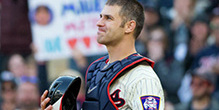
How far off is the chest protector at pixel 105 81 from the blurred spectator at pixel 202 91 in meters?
4.01

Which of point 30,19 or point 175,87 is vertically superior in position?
point 30,19

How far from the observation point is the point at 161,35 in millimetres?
7340

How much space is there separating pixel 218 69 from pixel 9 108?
5.25 metres

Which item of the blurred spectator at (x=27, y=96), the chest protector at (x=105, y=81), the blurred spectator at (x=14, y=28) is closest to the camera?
the chest protector at (x=105, y=81)

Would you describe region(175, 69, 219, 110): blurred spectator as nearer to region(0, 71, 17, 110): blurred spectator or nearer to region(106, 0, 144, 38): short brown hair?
region(106, 0, 144, 38): short brown hair

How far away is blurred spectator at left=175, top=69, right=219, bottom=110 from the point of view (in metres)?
6.81

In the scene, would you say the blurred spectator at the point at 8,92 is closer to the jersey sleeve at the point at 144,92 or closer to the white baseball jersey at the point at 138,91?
the white baseball jersey at the point at 138,91

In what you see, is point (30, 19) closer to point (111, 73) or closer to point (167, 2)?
point (167, 2)

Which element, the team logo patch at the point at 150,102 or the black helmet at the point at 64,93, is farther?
the black helmet at the point at 64,93

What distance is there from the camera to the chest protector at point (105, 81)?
2865mm

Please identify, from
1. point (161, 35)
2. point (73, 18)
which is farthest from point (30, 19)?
point (161, 35)

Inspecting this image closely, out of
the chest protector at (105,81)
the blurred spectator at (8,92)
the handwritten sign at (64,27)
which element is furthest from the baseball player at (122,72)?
the blurred spectator at (8,92)

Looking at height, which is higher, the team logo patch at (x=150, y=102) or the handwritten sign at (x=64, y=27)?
the team logo patch at (x=150, y=102)

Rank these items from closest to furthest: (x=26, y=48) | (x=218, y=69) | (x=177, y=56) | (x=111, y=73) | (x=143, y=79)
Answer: (x=143, y=79) → (x=111, y=73) → (x=218, y=69) → (x=177, y=56) → (x=26, y=48)
